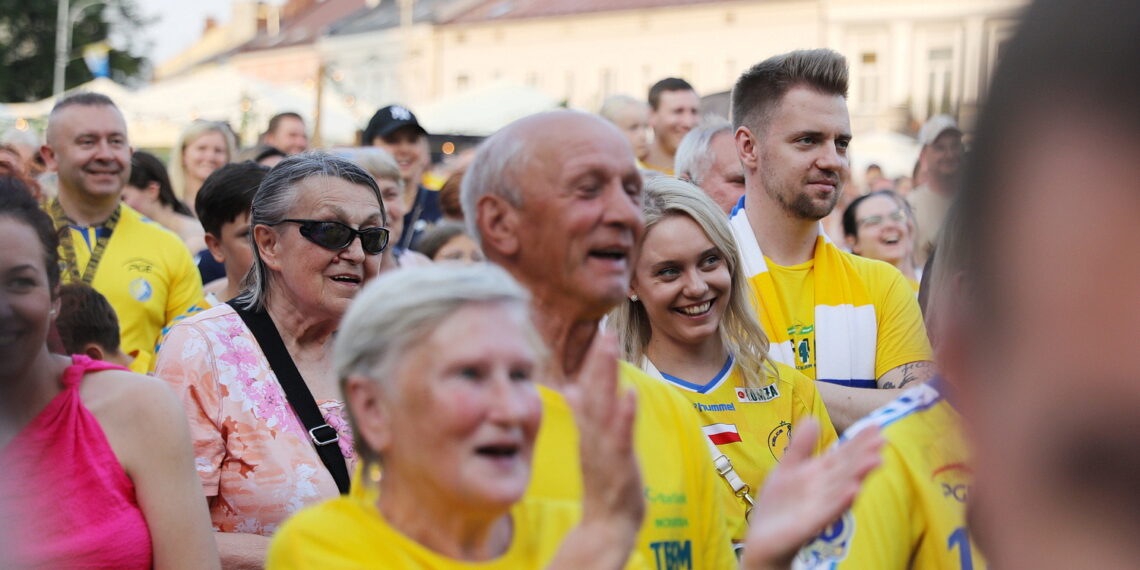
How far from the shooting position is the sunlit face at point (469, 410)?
2020 mm

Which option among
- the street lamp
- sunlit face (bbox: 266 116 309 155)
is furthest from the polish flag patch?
the street lamp

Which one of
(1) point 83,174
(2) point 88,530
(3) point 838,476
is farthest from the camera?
(1) point 83,174

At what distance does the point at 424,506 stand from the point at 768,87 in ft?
9.73

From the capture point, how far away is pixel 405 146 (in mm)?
8117

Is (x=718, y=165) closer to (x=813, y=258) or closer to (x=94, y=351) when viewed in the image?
(x=813, y=258)

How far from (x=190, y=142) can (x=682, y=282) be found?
542 cm

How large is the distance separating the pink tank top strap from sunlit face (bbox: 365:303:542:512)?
1380 mm

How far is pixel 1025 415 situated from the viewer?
0.52 metres

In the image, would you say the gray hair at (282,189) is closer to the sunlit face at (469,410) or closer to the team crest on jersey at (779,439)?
the team crest on jersey at (779,439)

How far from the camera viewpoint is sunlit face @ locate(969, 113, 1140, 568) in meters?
0.49

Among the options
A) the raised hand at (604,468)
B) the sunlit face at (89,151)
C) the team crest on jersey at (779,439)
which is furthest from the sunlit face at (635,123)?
the raised hand at (604,468)

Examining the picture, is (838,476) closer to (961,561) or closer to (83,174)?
(961,561)

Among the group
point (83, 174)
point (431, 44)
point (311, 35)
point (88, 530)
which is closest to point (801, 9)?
point (431, 44)

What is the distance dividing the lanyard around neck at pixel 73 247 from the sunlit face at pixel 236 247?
0.99 meters
